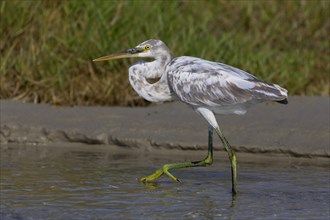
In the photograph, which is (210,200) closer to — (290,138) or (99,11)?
(290,138)

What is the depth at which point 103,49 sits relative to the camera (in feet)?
31.3

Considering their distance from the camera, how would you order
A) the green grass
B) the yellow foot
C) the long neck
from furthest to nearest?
1. the green grass
2. the long neck
3. the yellow foot

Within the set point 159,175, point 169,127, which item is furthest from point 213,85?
point 169,127

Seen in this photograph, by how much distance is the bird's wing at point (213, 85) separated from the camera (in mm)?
6633

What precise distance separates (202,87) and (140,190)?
0.85m

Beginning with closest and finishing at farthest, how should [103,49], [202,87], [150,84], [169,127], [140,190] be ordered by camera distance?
[140,190]
[202,87]
[150,84]
[169,127]
[103,49]

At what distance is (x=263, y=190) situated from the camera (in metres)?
6.41

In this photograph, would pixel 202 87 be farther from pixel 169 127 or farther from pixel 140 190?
pixel 169 127

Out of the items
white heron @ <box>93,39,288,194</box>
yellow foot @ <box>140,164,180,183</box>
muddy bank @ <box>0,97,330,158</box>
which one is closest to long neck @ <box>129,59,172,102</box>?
white heron @ <box>93,39,288,194</box>

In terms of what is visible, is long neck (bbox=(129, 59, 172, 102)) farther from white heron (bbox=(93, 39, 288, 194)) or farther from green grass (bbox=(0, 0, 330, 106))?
green grass (bbox=(0, 0, 330, 106))

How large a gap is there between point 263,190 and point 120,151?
2.15 m

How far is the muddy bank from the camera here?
26.2 feet

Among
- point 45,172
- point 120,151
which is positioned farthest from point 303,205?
point 120,151

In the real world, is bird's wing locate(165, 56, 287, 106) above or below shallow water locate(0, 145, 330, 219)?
above
